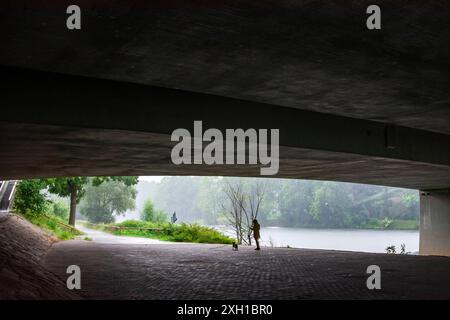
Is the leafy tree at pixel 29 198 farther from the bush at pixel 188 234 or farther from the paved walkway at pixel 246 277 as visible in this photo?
the paved walkway at pixel 246 277

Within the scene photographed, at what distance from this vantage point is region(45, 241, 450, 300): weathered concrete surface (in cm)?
858

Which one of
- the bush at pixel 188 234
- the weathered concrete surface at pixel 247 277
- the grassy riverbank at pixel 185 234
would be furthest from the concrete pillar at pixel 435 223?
the grassy riverbank at pixel 185 234

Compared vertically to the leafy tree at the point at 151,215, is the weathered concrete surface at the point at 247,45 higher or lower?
higher

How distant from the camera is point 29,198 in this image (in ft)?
88.5

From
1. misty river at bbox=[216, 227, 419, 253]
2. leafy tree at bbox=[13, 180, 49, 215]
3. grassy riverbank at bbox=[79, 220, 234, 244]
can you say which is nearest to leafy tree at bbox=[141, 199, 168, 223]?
misty river at bbox=[216, 227, 419, 253]

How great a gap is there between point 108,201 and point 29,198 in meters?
40.3

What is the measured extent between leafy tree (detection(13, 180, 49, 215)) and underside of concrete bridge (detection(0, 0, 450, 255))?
46.0 ft

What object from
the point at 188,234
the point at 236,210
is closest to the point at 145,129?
the point at 236,210

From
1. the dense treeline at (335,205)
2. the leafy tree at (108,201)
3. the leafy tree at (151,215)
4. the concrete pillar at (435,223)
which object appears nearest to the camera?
the concrete pillar at (435,223)

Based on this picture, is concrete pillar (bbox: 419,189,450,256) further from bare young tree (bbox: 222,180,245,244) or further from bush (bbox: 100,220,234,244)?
bush (bbox: 100,220,234,244)

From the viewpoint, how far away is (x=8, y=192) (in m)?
28.3

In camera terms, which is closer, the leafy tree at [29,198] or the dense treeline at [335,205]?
the leafy tree at [29,198]

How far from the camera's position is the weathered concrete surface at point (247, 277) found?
8578mm

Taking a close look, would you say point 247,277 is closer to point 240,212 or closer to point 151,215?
point 240,212
